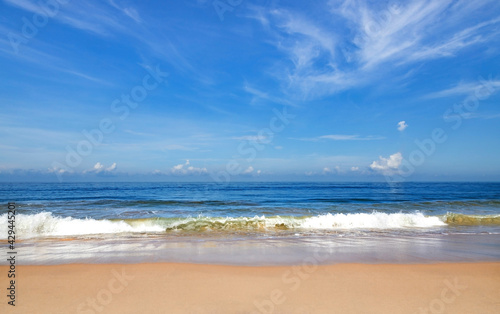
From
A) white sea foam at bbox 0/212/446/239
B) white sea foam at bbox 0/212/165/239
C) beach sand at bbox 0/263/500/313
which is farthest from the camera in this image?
white sea foam at bbox 0/212/446/239

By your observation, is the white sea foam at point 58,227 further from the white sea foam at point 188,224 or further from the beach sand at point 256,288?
the beach sand at point 256,288

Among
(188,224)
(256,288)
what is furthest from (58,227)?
(256,288)

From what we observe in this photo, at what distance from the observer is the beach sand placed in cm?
392

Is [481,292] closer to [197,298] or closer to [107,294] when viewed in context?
[197,298]

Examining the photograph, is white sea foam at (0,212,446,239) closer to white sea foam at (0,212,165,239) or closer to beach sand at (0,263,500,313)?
white sea foam at (0,212,165,239)

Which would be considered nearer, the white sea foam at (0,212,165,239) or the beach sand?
the beach sand

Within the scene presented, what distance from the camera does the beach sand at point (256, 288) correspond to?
3922mm

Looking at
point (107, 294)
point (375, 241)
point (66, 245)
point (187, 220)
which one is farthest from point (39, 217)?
point (375, 241)

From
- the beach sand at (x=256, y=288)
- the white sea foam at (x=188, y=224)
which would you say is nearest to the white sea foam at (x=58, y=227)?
the white sea foam at (x=188, y=224)

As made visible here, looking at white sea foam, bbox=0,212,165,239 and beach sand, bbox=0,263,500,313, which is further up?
beach sand, bbox=0,263,500,313

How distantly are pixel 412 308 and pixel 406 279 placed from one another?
131 cm

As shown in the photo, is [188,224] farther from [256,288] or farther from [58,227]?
[256,288]

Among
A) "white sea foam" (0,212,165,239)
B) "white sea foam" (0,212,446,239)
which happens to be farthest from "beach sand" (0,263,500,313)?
"white sea foam" (0,212,446,239)

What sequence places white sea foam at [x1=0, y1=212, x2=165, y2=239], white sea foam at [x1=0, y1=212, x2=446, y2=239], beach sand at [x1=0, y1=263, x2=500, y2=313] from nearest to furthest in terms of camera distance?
beach sand at [x1=0, y1=263, x2=500, y2=313]
white sea foam at [x1=0, y1=212, x2=165, y2=239]
white sea foam at [x1=0, y1=212, x2=446, y2=239]
